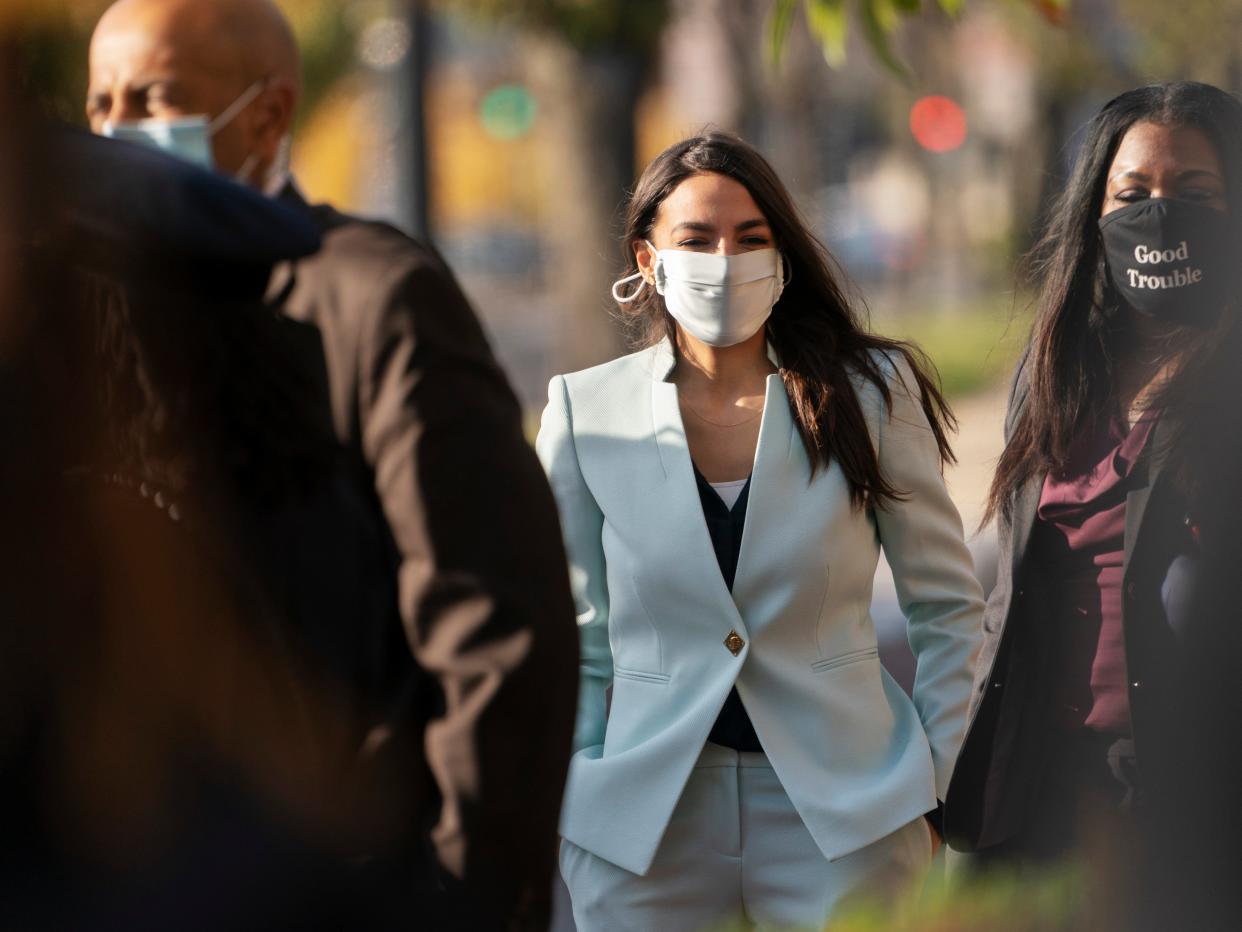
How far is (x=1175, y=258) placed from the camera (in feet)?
10.9

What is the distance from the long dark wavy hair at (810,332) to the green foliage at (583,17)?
9143 millimetres

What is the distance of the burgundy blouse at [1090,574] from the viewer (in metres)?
3.22

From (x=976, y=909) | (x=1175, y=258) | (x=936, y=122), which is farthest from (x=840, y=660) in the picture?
(x=936, y=122)

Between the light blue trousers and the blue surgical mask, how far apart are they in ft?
5.07

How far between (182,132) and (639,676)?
4.94 feet

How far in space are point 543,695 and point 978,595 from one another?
5.89ft

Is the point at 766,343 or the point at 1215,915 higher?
the point at 766,343

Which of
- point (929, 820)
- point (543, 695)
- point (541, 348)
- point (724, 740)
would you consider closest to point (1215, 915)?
point (929, 820)

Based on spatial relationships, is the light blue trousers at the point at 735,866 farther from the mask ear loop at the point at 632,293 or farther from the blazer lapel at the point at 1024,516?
the mask ear loop at the point at 632,293

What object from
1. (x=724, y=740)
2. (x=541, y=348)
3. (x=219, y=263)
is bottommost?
(x=541, y=348)

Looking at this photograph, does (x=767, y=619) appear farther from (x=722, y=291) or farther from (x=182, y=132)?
(x=182, y=132)

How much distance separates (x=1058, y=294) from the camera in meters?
3.58

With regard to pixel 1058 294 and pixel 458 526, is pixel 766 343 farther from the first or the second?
pixel 458 526

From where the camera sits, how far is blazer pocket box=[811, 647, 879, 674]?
3.25 meters
